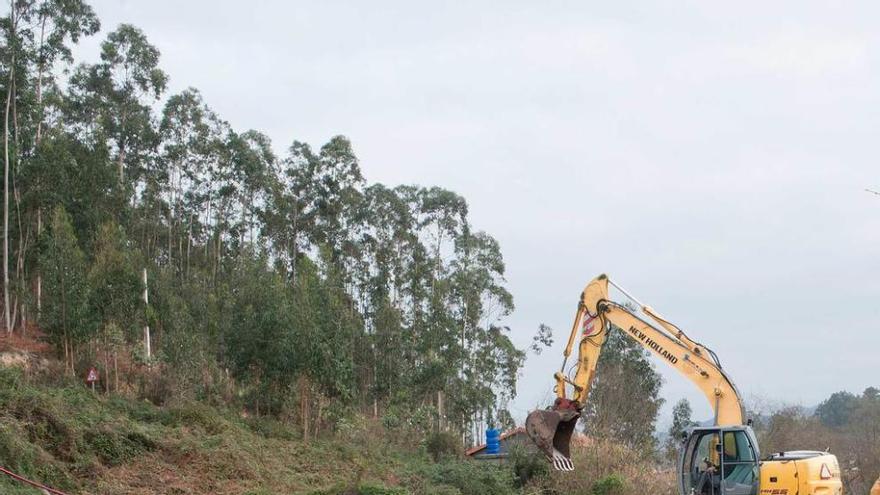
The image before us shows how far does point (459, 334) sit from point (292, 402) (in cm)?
1785

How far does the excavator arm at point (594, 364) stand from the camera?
1544 cm

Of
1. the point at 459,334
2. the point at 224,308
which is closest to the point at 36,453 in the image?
the point at 224,308

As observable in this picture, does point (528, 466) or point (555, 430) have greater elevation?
point (555, 430)

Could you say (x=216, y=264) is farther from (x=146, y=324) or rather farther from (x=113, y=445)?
(x=113, y=445)

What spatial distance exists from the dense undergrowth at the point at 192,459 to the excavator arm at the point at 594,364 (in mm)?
4438

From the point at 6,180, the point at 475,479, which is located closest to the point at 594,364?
the point at 475,479

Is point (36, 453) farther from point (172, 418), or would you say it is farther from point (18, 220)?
point (18, 220)

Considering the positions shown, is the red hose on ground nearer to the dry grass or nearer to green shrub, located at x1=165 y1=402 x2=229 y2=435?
green shrub, located at x1=165 y1=402 x2=229 y2=435

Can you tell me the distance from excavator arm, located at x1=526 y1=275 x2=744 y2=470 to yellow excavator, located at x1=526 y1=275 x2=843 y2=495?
2cm

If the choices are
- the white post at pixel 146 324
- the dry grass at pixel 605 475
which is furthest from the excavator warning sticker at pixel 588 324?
the white post at pixel 146 324

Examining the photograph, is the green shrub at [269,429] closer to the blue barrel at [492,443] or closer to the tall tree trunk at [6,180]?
the blue barrel at [492,443]

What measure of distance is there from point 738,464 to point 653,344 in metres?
2.70

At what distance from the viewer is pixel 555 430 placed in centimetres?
1555

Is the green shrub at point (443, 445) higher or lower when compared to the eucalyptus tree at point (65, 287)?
lower
